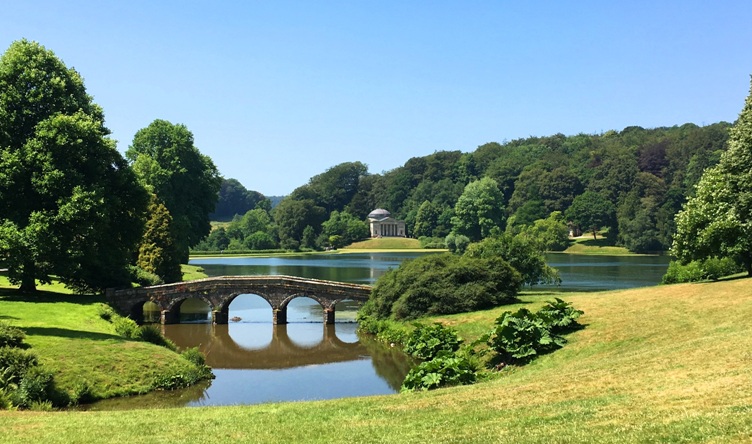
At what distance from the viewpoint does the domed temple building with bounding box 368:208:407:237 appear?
Answer: 641 feet

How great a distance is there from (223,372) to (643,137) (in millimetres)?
184009

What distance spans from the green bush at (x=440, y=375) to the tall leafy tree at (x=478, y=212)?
130 m

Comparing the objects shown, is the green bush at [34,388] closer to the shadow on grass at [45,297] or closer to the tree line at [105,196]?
the tree line at [105,196]

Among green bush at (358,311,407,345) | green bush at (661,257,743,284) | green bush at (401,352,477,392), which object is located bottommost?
green bush at (358,311,407,345)

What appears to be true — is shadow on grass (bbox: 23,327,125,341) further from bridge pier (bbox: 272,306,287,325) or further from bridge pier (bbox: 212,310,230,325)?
bridge pier (bbox: 272,306,287,325)

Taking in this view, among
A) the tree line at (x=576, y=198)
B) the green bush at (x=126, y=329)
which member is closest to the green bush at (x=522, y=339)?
the green bush at (x=126, y=329)

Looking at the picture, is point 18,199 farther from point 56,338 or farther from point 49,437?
point 49,437

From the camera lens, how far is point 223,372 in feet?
118

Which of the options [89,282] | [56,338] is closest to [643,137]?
[89,282]

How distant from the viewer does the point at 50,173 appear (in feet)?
127

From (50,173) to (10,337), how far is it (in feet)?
49.6

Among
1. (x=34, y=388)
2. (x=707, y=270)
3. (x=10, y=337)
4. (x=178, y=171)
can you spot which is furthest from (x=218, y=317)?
(x=707, y=270)

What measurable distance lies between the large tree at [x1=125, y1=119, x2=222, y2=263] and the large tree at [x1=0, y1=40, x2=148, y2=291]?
30518 millimetres

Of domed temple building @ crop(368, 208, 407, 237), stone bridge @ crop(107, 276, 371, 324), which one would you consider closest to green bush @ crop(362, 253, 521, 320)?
stone bridge @ crop(107, 276, 371, 324)
